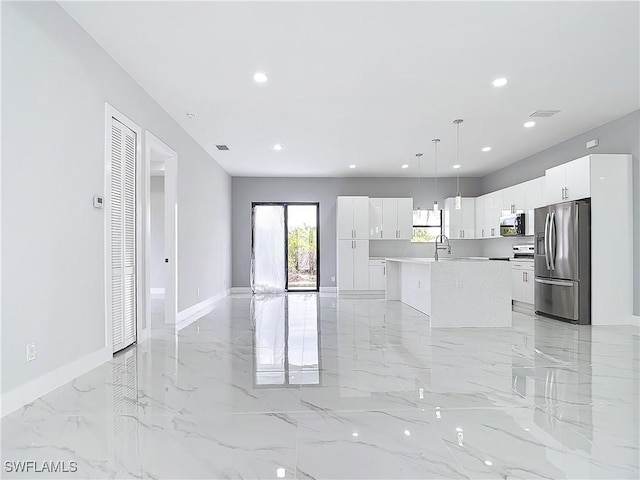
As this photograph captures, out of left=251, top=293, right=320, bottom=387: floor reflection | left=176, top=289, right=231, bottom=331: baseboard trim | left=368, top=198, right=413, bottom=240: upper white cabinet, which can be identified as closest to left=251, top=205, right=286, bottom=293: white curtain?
left=176, top=289, right=231, bottom=331: baseboard trim

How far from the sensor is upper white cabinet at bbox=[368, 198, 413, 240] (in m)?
9.66

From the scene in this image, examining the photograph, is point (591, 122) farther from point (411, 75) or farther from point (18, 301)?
point (18, 301)

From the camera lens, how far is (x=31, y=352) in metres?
2.78

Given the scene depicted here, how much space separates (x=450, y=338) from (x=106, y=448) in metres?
3.60

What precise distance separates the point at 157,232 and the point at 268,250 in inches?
101

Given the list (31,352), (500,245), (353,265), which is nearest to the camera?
(31,352)

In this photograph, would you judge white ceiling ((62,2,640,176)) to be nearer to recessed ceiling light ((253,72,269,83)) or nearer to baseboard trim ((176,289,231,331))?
recessed ceiling light ((253,72,269,83))

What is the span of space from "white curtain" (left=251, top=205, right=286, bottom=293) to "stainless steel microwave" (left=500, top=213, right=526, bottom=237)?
15.5 ft

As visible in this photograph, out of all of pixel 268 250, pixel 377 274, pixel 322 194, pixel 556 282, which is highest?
pixel 322 194

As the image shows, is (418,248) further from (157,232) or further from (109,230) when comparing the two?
(109,230)

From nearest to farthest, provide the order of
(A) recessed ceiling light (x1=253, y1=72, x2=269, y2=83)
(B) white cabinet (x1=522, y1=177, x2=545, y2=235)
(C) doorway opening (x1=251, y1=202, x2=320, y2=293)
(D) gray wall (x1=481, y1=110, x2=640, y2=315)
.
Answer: (A) recessed ceiling light (x1=253, y1=72, x2=269, y2=83), (D) gray wall (x1=481, y1=110, x2=640, y2=315), (B) white cabinet (x1=522, y1=177, x2=545, y2=235), (C) doorway opening (x1=251, y1=202, x2=320, y2=293)

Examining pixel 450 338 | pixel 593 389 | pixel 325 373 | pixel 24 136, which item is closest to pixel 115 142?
pixel 24 136

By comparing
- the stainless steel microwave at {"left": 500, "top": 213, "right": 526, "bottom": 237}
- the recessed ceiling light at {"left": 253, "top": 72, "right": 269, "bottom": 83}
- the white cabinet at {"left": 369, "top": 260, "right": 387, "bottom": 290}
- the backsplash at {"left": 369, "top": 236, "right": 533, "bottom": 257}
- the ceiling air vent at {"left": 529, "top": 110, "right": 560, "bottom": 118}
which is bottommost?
the white cabinet at {"left": 369, "top": 260, "right": 387, "bottom": 290}

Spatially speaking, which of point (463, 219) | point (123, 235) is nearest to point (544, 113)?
point (463, 219)
